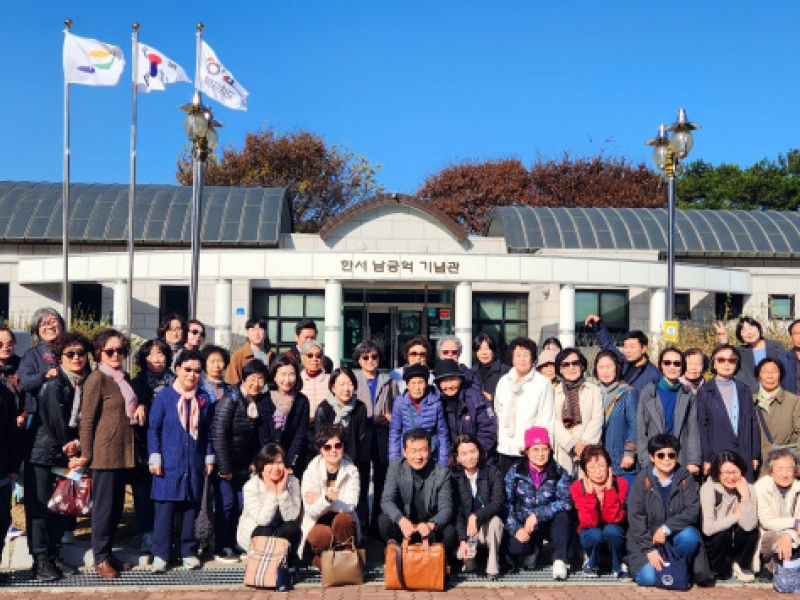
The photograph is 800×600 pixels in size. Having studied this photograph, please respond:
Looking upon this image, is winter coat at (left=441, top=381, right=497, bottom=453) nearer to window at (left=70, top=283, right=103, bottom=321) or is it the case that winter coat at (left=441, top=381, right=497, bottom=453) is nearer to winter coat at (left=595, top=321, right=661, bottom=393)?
winter coat at (left=595, top=321, right=661, bottom=393)

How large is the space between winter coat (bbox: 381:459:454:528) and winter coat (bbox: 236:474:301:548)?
0.77m

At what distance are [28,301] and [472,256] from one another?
1376 centimetres

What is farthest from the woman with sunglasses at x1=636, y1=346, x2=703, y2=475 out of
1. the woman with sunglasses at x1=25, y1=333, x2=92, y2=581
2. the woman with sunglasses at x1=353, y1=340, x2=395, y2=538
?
the woman with sunglasses at x1=25, y1=333, x2=92, y2=581

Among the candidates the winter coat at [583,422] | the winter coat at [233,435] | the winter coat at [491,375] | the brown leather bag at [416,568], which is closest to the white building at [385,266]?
the winter coat at [491,375]

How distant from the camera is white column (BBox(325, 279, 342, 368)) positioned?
2298 centimetres

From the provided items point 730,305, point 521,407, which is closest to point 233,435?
point 521,407

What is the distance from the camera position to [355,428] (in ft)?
25.0

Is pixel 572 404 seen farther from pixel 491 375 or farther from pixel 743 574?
pixel 743 574

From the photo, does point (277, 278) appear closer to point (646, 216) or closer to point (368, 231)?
point (368, 231)

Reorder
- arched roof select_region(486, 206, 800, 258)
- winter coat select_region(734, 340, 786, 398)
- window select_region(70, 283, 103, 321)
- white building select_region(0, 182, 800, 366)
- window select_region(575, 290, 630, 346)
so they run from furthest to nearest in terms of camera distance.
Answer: arched roof select_region(486, 206, 800, 258) → window select_region(575, 290, 630, 346) → window select_region(70, 283, 103, 321) → white building select_region(0, 182, 800, 366) → winter coat select_region(734, 340, 786, 398)

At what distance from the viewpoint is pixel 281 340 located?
26750mm

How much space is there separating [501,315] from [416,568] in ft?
68.1

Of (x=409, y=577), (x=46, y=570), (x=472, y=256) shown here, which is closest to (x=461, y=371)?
(x=409, y=577)

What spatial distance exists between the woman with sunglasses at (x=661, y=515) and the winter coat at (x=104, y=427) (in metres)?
4.17
